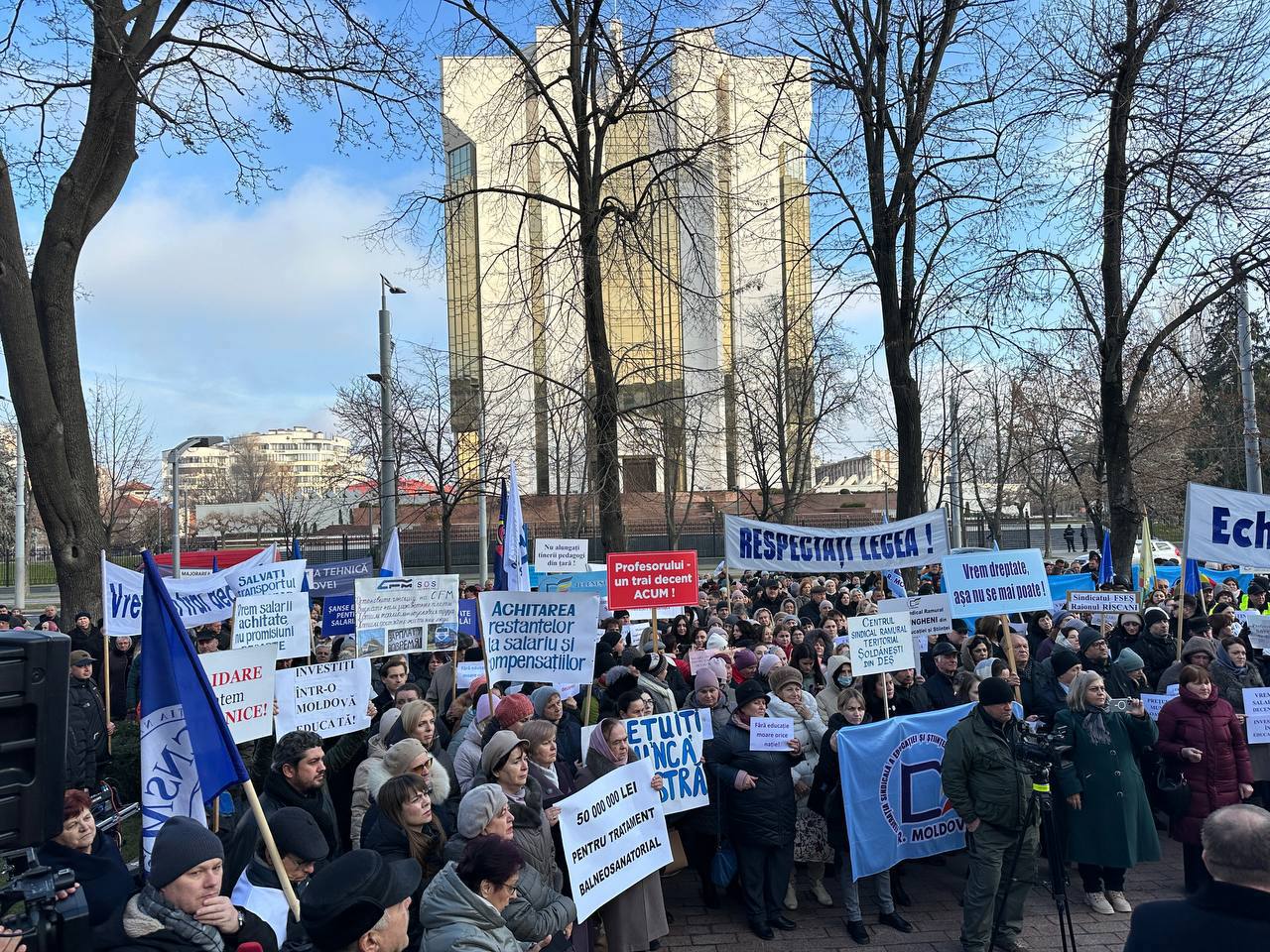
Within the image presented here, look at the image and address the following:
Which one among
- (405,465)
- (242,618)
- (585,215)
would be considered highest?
(585,215)

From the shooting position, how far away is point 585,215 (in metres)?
12.5

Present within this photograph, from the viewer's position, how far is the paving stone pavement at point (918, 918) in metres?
6.33

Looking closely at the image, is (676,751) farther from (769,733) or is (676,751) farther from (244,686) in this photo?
(244,686)

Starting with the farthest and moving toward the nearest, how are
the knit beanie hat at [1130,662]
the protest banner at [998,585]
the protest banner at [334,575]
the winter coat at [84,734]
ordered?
the protest banner at [334,575]
the protest banner at [998,585]
the knit beanie hat at [1130,662]
the winter coat at [84,734]

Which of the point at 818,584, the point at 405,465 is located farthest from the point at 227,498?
the point at 818,584

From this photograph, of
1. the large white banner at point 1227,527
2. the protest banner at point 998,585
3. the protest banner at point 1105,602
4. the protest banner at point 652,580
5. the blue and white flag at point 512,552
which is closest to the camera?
the protest banner at point 998,585

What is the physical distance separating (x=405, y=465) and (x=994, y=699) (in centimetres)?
2470

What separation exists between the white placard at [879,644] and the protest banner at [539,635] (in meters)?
1.97

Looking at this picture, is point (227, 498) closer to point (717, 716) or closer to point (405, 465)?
point (405, 465)

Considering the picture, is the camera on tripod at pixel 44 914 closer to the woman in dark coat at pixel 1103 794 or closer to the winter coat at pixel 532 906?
the winter coat at pixel 532 906

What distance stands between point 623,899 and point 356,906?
304cm

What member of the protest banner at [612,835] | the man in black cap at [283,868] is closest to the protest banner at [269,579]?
the protest banner at [612,835]

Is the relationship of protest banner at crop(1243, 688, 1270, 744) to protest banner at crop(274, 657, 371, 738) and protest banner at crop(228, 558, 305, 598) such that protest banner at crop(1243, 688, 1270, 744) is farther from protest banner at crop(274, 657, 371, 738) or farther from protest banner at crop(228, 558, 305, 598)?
protest banner at crop(228, 558, 305, 598)

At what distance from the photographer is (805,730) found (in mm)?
7215
